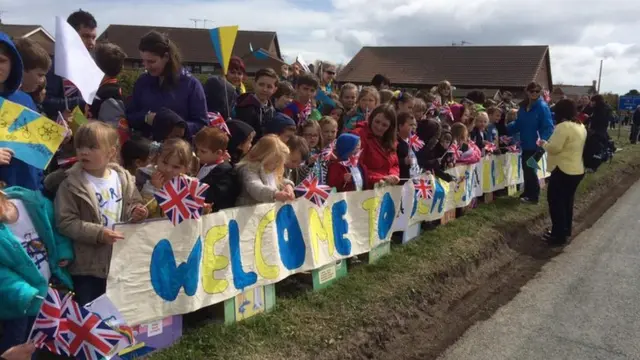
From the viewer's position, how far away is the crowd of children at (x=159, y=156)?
3033mm

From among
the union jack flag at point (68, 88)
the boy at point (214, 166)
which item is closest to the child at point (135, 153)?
the boy at point (214, 166)

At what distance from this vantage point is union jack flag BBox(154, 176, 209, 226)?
3.48m

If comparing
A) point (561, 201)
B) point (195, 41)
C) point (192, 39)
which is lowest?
point (561, 201)

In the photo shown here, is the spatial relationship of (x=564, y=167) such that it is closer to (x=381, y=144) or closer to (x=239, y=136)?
(x=381, y=144)

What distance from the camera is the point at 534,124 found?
1003cm

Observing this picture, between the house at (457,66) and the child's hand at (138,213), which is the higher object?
the house at (457,66)

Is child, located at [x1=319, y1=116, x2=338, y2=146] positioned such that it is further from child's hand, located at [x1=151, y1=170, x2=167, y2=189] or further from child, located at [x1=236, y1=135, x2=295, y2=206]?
child's hand, located at [x1=151, y1=170, x2=167, y2=189]

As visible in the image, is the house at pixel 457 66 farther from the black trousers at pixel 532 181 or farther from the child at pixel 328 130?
the child at pixel 328 130

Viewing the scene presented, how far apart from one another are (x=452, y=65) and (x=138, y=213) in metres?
51.4

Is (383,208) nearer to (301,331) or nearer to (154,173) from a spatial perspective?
(301,331)

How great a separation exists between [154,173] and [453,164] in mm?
5245

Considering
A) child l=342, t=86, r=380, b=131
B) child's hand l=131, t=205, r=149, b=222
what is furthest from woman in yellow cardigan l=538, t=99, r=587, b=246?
child's hand l=131, t=205, r=149, b=222

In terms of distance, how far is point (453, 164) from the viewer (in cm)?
788

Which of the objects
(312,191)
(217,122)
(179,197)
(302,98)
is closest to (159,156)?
(179,197)
